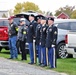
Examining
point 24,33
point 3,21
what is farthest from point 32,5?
point 24,33

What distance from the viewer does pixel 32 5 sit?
8450 cm

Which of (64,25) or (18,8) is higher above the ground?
(64,25)

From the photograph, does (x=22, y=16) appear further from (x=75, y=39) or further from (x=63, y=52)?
(x=75, y=39)

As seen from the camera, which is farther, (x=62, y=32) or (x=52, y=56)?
(x=62, y=32)

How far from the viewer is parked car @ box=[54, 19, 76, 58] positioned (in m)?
19.6

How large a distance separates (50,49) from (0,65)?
2.04 metres

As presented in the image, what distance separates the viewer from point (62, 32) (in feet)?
66.0

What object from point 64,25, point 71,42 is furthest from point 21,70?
point 64,25

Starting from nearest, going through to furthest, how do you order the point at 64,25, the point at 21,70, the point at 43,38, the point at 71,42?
the point at 21,70 < the point at 43,38 < the point at 71,42 < the point at 64,25

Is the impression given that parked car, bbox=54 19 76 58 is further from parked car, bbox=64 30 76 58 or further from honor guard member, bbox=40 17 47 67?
honor guard member, bbox=40 17 47 67

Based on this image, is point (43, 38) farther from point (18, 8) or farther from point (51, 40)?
point (18, 8)

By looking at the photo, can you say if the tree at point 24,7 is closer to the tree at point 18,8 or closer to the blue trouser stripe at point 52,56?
the tree at point 18,8

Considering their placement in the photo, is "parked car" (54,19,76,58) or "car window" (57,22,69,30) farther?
"car window" (57,22,69,30)

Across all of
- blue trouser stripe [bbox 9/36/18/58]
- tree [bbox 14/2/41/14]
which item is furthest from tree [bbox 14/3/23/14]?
blue trouser stripe [bbox 9/36/18/58]
